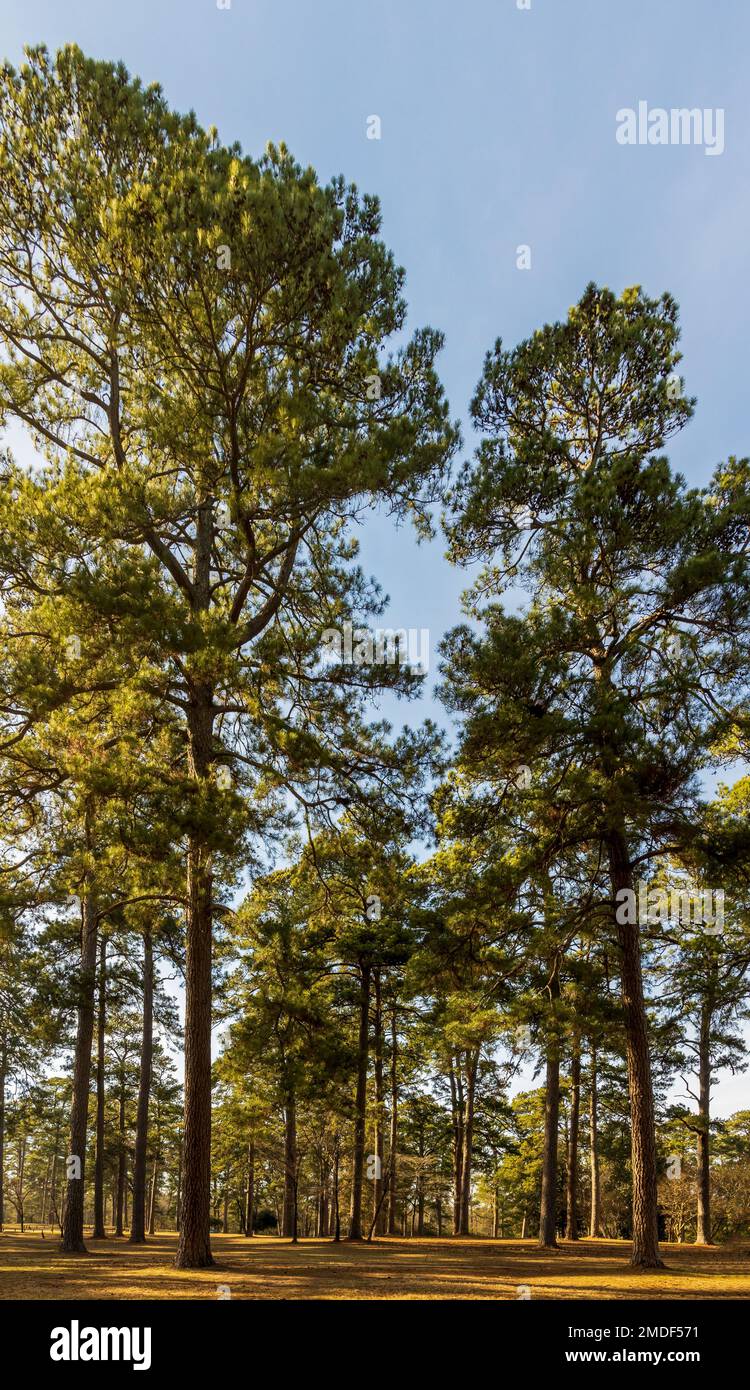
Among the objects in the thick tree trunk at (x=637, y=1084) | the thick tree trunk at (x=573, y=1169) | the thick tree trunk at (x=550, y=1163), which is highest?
the thick tree trunk at (x=637, y=1084)

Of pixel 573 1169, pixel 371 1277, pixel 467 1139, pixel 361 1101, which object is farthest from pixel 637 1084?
pixel 573 1169

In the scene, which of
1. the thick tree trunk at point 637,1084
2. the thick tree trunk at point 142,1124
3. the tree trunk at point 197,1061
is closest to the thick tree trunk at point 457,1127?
the thick tree trunk at point 142,1124

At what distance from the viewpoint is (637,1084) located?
1203cm

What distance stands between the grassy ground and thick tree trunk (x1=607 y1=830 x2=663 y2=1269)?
497 mm

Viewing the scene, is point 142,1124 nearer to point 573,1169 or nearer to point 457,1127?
point 457,1127

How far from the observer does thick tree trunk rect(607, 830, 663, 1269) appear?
11742mm

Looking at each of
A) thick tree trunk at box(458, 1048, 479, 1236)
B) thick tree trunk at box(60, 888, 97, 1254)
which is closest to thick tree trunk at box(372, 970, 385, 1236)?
thick tree trunk at box(458, 1048, 479, 1236)

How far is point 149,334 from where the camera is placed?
10242mm

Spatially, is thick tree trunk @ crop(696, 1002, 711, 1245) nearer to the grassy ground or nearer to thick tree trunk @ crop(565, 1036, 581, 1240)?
thick tree trunk @ crop(565, 1036, 581, 1240)

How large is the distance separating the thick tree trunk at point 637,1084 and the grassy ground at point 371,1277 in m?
0.50

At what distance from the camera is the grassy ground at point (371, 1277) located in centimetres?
902

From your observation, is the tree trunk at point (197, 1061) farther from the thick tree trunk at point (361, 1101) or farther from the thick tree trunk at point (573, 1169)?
the thick tree trunk at point (573, 1169)
